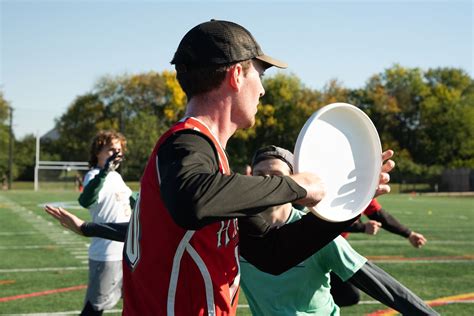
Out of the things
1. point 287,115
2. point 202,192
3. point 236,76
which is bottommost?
point 202,192

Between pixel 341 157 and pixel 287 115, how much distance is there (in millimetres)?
73307

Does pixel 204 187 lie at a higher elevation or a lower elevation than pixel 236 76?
lower

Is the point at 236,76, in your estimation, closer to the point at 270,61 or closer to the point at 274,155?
the point at 270,61

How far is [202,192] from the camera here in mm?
1945

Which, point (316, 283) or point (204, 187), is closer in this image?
point (204, 187)

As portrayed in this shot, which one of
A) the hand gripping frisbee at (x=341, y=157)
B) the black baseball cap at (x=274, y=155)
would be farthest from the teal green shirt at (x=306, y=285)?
the hand gripping frisbee at (x=341, y=157)

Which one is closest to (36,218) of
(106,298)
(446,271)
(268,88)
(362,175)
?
(446,271)

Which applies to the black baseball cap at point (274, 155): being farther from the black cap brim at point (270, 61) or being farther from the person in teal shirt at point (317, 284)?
the black cap brim at point (270, 61)

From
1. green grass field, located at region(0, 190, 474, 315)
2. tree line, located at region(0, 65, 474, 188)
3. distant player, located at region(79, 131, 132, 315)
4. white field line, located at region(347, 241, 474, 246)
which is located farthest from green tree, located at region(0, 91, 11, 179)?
distant player, located at region(79, 131, 132, 315)

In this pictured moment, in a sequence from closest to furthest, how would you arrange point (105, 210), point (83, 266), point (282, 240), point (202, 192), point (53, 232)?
point (202, 192), point (282, 240), point (105, 210), point (83, 266), point (53, 232)

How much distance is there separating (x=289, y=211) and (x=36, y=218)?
18.7m

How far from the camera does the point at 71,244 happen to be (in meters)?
14.4

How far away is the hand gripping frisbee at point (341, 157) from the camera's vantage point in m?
2.35

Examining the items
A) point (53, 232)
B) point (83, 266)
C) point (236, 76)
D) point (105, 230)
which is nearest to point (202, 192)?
point (236, 76)
